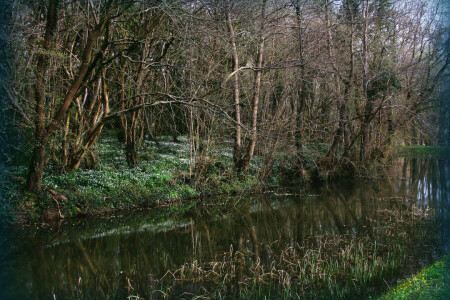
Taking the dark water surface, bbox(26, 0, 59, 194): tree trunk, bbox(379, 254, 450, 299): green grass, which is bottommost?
the dark water surface

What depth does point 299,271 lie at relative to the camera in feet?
23.3

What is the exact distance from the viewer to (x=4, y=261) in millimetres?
7906

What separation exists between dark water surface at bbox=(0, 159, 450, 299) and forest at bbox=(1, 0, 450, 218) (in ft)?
7.23

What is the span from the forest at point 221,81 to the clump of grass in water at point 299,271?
13.8 ft

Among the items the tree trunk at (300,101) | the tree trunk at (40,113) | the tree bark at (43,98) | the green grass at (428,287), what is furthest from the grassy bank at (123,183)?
the green grass at (428,287)

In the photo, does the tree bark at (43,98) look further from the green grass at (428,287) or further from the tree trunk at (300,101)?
the green grass at (428,287)

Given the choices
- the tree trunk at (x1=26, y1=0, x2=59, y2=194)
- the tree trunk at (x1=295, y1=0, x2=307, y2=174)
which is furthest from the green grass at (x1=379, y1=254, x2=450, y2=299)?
the tree trunk at (x1=26, y1=0, x2=59, y2=194)

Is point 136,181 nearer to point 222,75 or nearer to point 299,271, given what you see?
point 222,75

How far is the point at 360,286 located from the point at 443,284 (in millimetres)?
1542

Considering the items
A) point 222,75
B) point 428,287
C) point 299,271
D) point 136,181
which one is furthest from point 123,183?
point 428,287

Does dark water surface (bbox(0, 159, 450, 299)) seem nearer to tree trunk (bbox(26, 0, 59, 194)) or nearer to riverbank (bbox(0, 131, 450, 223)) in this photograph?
riverbank (bbox(0, 131, 450, 223))

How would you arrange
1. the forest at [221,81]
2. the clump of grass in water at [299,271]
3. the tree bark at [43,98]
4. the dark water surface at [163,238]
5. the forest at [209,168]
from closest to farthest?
the clump of grass in water at [299,271], the dark water surface at [163,238], the forest at [209,168], the tree bark at [43,98], the forest at [221,81]

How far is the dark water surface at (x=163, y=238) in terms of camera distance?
6.79 m

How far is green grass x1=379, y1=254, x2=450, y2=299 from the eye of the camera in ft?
16.1
